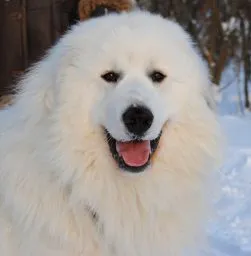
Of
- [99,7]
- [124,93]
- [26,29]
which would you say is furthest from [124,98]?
[26,29]

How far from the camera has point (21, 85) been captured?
10.3 feet

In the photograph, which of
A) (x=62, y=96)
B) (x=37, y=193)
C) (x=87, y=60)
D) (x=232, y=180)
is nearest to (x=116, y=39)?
(x=87, y=60)

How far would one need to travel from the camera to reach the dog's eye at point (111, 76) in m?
2.99

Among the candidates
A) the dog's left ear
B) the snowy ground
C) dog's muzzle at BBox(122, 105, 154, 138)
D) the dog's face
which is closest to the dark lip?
the dog's face

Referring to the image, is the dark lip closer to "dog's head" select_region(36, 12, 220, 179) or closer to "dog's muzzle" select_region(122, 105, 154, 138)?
"dog's head" select_region(36, 12, 220, 179)

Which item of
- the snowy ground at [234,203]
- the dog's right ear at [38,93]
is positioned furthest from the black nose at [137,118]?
the snowy ground at [234,203]

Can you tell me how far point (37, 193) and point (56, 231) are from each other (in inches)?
8.3

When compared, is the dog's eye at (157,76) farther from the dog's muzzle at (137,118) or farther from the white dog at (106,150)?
the dog's muzzle at (137,118)

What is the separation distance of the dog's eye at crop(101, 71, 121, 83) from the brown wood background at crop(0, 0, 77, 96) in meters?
1.07

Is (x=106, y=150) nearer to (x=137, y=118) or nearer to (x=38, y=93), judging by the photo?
(x=137, y=118)

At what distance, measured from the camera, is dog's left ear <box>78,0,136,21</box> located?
3.84m

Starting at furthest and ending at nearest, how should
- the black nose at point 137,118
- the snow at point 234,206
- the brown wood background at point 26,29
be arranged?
the snow at point 234,206, the brown wood background at point 26,29, the black nose at point 137,118

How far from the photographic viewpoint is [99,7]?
389cm

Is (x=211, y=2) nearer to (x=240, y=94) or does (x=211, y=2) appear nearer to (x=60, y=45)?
(x=240, y=94)
